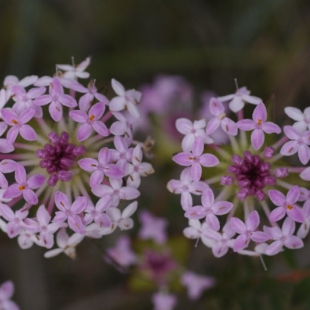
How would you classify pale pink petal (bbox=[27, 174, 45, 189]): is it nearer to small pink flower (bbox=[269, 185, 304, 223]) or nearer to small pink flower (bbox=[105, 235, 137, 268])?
small pink flower (bbox=[269, 185, 304, 223])

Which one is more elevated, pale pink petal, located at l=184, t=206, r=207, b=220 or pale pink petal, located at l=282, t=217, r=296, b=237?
pale pink petal, located at l=184, t=206, r=207, b=220

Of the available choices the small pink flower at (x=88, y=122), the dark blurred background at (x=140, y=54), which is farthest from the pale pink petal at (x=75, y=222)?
the dark blurred background at (x=140, y=54)

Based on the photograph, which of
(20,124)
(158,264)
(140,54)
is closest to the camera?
(20,124)

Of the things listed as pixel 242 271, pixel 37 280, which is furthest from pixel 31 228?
pixel 37 280

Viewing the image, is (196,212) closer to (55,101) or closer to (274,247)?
(274,247)

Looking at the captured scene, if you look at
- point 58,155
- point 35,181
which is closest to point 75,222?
point 35,181

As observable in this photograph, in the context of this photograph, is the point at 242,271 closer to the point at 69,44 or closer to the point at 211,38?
the point at 211,38

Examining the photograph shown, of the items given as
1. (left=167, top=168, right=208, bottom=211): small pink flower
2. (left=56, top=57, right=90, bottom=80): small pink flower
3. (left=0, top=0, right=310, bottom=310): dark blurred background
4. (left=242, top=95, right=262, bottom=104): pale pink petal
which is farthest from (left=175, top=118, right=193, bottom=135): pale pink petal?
(left=0, top=0, right=310, bottom=310): dark blurred background
